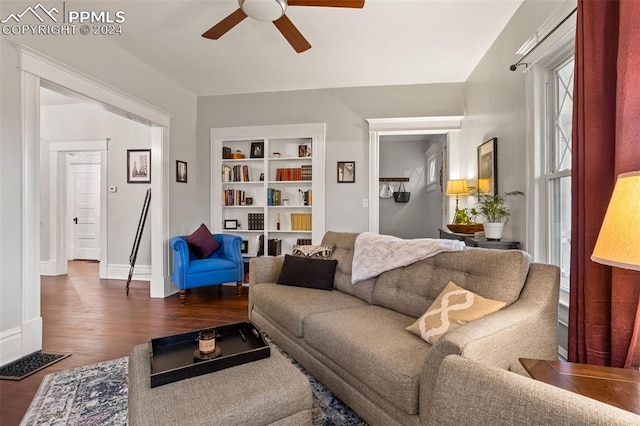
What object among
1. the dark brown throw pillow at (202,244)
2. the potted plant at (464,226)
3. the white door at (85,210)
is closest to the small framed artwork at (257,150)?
the dark brown throw pillow at (202,244)

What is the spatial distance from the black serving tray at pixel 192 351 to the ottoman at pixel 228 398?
0.03 meters

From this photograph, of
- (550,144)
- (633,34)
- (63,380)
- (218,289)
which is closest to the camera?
(633,34)

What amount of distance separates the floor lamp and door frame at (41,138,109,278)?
230 inches

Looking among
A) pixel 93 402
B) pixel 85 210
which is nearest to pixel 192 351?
pixel 93 402

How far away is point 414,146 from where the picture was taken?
6.79m

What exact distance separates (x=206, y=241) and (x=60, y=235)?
126 inches

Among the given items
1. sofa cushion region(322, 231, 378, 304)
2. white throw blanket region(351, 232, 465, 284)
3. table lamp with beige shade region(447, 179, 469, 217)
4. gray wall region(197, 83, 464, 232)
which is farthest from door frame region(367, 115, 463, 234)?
white throw blanket region(351, 232, 465, 284)

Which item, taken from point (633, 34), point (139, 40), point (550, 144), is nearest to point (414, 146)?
point (550, 144)

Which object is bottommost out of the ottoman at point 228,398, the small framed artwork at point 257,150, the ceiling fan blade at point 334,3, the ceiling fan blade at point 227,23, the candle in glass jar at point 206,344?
the ottoman at point 228,398

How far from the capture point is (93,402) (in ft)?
5.93

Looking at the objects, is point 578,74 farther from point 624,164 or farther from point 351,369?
point 351,369

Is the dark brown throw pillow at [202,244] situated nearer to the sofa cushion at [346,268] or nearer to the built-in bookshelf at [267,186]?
the built-in bookshelf at [267,186]

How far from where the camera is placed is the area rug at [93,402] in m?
1.65

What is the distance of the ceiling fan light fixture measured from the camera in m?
2.11
